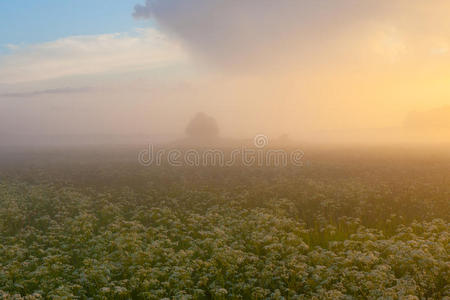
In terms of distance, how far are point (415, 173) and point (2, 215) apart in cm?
3800

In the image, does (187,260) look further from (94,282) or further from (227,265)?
(94,282)

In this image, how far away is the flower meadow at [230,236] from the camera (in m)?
10.8

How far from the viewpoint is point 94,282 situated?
38.7ft

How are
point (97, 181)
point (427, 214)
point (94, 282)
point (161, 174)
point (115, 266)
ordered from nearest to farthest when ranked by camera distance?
1. point (94, 282)
2. point (115, 266)
3. point (427, 214)
4. point (97, 181)
5. point (161, 174)

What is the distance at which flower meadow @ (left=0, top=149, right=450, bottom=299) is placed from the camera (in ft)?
35.4

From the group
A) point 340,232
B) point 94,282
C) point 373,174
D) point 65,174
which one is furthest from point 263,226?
point 65,174

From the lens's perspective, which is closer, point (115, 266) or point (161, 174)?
point (115, 266)

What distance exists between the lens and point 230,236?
48.9 ft

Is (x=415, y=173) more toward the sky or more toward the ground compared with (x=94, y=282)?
more toward the sky

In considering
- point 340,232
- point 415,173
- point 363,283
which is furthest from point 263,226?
point 415,173

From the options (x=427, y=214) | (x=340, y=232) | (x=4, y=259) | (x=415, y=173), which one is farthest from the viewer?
(x=415, y=173)

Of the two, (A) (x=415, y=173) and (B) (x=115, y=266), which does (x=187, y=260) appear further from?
(A) (x=415, y=173)

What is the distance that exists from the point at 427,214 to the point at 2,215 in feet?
94.6

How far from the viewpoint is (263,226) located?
56.6 feet
